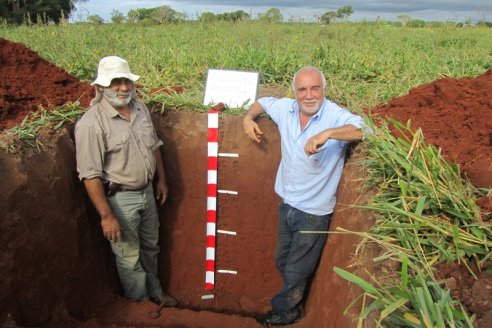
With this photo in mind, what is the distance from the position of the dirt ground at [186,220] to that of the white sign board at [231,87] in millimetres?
264

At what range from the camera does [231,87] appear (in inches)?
182

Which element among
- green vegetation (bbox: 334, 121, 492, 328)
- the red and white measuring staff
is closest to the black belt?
the red and white measuring staff

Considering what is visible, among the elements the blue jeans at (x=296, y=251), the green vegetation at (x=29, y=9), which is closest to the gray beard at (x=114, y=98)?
the blue jeans at (x=296, y=251)

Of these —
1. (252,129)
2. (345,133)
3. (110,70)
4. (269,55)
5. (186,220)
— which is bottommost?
(186,220)

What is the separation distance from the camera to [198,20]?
991 centimetres

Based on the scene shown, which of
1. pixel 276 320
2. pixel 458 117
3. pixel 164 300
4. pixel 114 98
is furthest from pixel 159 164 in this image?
pixel 458 117

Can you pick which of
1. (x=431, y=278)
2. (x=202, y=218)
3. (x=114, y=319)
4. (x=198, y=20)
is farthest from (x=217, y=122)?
(x=198, y=20)

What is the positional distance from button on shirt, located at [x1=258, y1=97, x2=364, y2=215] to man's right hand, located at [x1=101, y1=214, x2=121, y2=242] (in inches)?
58.3

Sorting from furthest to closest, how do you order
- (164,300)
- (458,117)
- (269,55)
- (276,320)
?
1. (269,55)
2. (164,300)
3. (276,320)
4. (458,117)

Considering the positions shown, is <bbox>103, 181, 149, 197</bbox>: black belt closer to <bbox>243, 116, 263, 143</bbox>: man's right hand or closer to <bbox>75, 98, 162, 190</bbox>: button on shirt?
<bbox>75, 98, 162, 190</bbox>: button on shirt

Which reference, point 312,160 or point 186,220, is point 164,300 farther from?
point 312,160

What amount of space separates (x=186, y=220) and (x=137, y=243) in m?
0.91

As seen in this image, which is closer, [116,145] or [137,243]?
[116,145]

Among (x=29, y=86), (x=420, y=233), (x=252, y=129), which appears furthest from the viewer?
(x=29, y=86)
